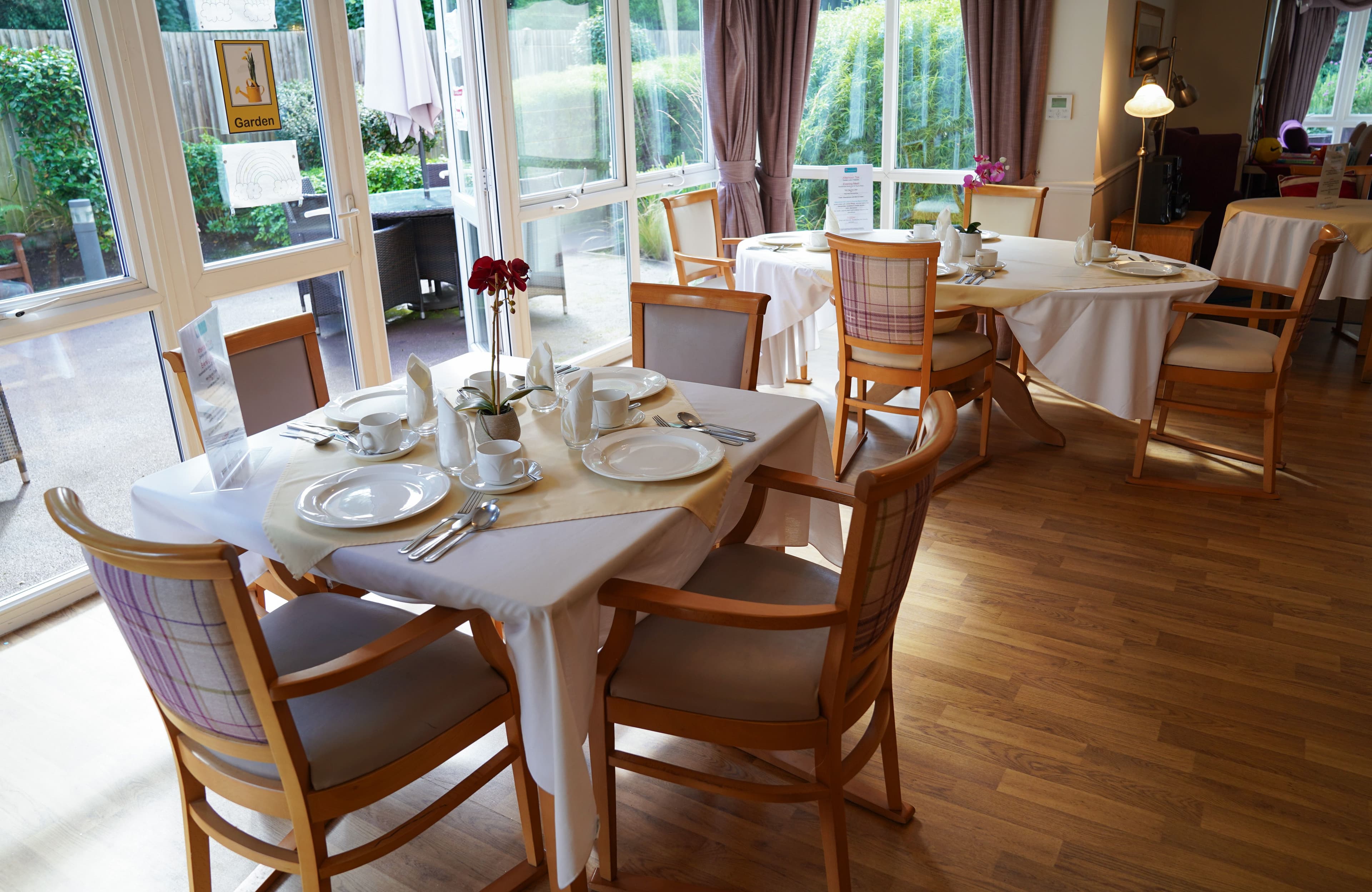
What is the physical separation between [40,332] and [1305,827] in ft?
10.8

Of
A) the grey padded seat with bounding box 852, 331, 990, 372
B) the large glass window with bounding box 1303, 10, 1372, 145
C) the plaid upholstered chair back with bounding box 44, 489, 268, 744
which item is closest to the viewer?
the plaid upholstered chair back with bounding box 44, 489, 268, 744

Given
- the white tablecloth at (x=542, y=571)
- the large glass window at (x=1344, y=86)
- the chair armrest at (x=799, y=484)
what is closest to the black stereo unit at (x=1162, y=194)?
the chair armrest at (x=799, y=484)

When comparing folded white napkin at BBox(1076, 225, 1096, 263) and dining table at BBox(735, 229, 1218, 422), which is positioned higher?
folded white napkin at BBox(1076, 225, 1096, 263)

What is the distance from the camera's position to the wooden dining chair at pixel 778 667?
1490mm

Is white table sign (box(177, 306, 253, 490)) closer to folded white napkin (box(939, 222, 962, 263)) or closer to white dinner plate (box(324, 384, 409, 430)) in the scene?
white dinner plate (box(324, 384, 409, 430))

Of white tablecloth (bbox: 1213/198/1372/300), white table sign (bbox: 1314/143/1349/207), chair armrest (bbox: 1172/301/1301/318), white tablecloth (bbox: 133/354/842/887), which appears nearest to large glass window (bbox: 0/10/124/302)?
white tablecloth (bbox: 133/354/842/887)

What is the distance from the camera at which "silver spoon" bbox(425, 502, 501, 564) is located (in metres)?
1.54

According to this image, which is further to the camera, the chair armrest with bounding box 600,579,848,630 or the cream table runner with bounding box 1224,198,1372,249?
the cream table runner with bounding box 1224,198,1372,249

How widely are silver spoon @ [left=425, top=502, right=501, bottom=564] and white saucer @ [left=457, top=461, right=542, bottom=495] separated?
5cm

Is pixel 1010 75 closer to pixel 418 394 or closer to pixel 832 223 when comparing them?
pixel 832 223

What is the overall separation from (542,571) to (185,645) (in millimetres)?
513

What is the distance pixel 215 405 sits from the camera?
171cm

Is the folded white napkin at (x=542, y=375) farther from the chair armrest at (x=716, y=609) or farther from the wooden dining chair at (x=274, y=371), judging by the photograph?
the chair armrest at (x=716, y=609)

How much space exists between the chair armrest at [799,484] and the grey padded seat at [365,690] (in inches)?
26.8
